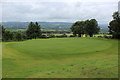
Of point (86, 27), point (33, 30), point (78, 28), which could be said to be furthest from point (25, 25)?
point (86, 27)

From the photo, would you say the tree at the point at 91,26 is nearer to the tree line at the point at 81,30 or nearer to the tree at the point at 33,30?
the tree line at the point at 81,30

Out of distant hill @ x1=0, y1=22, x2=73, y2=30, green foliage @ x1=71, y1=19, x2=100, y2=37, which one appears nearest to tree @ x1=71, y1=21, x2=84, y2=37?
green foliage @ x1=71, y1=19, x2=100, y2=37

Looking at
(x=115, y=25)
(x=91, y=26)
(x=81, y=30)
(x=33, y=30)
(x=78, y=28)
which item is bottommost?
(x=81, y=30)

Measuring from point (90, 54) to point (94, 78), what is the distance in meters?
7.49

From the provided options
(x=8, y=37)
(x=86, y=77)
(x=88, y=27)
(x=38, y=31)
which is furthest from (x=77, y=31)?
(x=86, y=77)

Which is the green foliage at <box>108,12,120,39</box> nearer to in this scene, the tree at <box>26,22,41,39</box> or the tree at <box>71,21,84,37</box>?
the tree at <box>71,21,84,37</box>

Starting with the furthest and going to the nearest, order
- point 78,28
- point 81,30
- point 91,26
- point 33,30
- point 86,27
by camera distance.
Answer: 1. point 33,30
2. point 78,28
3. point 81,30
4. point 86,27
5. point 91,26

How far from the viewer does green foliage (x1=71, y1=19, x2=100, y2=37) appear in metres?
38.4

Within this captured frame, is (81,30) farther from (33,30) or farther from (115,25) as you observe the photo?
(33,30)

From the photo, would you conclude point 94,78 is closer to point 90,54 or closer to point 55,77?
point 55,77

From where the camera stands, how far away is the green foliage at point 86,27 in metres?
38.4

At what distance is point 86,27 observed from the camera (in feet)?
128

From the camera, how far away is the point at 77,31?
42.9m

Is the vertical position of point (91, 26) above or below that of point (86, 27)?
above
